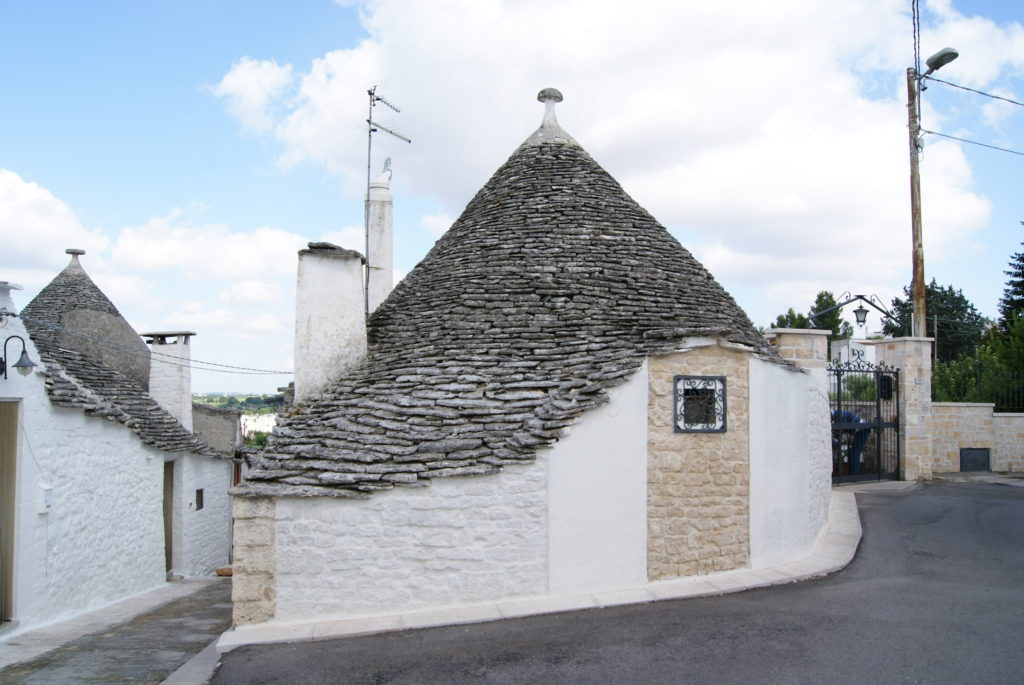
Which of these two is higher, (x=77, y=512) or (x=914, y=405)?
(x=914, y=405)

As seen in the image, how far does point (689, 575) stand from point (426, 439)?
325 cm

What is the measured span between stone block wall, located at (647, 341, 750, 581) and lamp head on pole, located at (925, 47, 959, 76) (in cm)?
1100

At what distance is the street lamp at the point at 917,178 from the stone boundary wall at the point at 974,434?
91.6 inches

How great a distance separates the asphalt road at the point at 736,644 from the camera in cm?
547

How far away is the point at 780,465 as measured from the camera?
8641 mm

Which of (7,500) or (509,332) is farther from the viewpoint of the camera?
(7,500)

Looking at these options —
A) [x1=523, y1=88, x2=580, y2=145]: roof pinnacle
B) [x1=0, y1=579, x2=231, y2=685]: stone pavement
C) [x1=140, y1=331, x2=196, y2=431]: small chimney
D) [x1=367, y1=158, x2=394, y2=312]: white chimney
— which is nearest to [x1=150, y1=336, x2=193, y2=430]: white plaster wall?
[x1=140, y1=331, x2=196, y2=431]: small chimney

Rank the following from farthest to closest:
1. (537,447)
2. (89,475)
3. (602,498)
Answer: (89,475) → (602,498) → (537,447)

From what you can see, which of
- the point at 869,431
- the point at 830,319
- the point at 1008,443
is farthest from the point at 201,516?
the point at 830,319

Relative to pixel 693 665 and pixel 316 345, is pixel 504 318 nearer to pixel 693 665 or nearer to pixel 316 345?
pixel 316 345

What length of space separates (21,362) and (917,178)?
Result: 16.8 metres

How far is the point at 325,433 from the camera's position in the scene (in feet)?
25.1

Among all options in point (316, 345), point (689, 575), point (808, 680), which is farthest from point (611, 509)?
point (316, 345)

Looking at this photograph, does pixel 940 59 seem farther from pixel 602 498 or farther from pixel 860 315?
pixel 602 498
